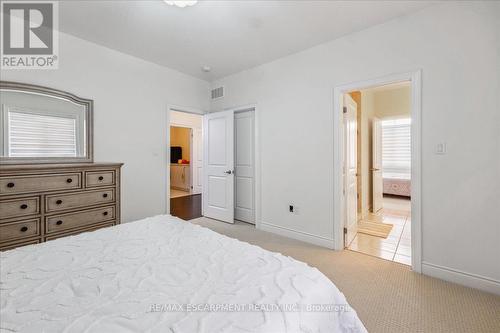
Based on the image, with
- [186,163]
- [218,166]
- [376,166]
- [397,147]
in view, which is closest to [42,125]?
[218,166]

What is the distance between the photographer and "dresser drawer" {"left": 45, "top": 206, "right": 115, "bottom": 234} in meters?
2.31

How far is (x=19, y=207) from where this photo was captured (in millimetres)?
2133

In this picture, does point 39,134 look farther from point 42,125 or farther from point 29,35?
point 29,35

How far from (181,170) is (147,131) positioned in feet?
14.8

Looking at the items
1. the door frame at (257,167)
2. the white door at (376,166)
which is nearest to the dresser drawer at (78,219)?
the door frame at (257,167)

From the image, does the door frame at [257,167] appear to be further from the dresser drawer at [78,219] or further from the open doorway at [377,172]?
the dresser drawer at [78,219]

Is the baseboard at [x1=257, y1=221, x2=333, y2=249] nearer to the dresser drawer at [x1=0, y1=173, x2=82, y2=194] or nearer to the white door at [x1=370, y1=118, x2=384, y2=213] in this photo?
the white door at [x1=370, y1=118, x2=384, y2=213]

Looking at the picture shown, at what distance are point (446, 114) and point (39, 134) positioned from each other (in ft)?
14.3

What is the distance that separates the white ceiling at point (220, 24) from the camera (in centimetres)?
231

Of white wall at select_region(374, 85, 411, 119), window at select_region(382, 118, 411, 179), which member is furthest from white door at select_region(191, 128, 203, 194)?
window at select_region(382, 118, 411, 179)

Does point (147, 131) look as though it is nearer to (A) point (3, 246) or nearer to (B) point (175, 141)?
(A) point (3, 246)

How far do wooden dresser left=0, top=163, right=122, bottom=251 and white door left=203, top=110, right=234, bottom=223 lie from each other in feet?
5.88

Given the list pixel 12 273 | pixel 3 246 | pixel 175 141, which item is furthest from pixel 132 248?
pixel 175 141

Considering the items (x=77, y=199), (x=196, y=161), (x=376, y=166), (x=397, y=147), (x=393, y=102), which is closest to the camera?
(x=77, y=199)
